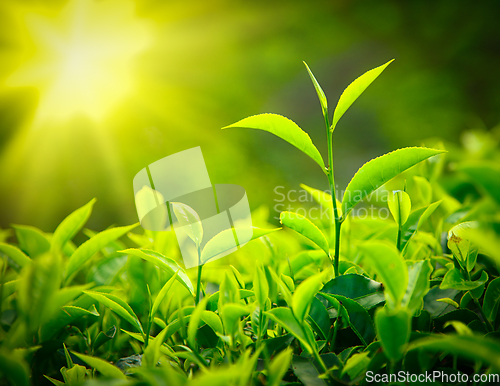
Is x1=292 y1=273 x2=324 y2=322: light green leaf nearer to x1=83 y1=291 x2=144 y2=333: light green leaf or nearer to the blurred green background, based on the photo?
x1=83 y1=291 x2=144 y2=333: light green leaf

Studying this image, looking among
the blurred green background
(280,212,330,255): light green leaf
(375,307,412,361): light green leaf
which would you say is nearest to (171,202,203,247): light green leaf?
(280,212,330,255): light green leaf

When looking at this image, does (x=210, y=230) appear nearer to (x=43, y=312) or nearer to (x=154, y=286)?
(x=154, y=286)

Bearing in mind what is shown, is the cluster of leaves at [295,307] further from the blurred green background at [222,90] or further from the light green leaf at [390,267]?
the blurred green background at [222,90]

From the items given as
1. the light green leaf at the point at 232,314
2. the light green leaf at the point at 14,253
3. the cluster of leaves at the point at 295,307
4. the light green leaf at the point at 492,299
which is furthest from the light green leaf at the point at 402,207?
the light green leaf at the point at 14,253

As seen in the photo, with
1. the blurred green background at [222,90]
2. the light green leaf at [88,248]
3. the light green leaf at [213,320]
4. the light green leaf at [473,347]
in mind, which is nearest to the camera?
the light green leaf at [473,347]

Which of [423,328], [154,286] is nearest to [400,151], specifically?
[423,328]
